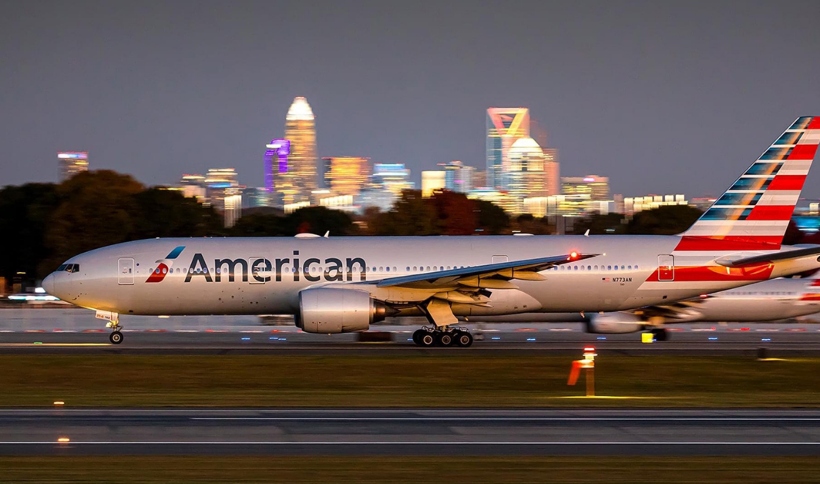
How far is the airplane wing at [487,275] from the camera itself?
28656mm

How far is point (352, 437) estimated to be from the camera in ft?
46.2

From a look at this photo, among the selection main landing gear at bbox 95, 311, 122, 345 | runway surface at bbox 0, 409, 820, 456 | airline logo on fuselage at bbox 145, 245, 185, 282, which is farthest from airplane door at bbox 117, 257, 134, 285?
runway surface at bbox 0, 409, 820, 456

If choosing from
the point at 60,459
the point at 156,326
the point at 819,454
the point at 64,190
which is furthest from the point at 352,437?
the point at 64,190

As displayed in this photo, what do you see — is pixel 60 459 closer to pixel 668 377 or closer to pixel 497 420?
pixel 497 420

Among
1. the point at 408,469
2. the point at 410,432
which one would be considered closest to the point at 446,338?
the point at 410,432

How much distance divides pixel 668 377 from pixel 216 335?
54.8 feet

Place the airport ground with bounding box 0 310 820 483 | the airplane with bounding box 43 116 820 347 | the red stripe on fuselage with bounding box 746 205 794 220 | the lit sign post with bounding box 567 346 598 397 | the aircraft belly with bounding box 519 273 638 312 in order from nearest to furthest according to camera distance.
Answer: the airport ground with bounding box 0 310 820 483
the lit sign post with bounding box 567 346 598 397
the airplane with bounding box 43 116 820 347
the aircraft belly with bounding box 519 273 638 312
the red stripe on fuselage with bounding box 746 205 794 220

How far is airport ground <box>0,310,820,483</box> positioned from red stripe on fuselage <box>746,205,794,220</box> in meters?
3.84

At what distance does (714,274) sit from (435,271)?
837cm

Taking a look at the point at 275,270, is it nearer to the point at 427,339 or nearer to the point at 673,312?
the point at 427,339

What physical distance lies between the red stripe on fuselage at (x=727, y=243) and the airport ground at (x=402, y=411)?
9.43 feet

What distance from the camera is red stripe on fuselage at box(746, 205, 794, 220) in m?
31.9

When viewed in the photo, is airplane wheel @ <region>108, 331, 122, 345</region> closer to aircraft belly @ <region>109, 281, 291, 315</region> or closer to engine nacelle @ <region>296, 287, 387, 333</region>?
aircraft belly @ <region>109, 281, 291, 315</region>

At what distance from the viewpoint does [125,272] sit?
30.7 metres
